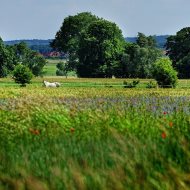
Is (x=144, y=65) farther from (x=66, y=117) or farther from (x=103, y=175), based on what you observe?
(x=103, y=175)

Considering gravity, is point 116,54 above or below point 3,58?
above

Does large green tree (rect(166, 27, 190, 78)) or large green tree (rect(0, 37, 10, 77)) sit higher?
large green tree (rect(166, 27, 190, 78))

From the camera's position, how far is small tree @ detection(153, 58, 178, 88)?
61691mm

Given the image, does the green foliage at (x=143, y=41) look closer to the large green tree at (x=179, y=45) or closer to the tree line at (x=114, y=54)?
the tree line at (x=114, y=54)

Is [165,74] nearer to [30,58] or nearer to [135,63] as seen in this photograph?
[135,63]

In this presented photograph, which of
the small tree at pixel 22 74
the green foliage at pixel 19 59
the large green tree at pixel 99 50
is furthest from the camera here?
the green foliage at pixel 19 59

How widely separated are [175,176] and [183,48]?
114999 mm

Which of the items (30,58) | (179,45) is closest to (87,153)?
(179,45)

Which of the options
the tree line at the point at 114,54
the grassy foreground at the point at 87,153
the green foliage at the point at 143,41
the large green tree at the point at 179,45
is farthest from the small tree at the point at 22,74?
the green foliage at the point at 143,41

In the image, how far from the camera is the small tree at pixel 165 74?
61.7 meters

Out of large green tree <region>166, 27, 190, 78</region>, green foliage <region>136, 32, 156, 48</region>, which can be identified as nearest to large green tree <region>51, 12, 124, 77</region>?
green foliage <region>136, 32, 156, 48</region>

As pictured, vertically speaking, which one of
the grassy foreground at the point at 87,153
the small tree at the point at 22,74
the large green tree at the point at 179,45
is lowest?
the small tree at the point at 22,74

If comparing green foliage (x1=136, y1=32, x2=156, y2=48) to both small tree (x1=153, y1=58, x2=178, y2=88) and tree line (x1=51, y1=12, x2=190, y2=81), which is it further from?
small tree (x1=153, y1=58, x2=178, y2=88)

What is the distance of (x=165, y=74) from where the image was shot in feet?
204
